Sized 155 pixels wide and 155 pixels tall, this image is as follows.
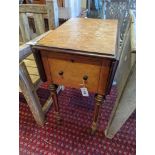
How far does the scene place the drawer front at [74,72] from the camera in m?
0.88

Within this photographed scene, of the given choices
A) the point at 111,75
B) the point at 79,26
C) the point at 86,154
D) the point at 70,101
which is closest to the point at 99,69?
the point at 111,75

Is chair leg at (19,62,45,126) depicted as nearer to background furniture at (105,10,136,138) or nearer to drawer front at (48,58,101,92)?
drawer front at (48,58,101,92)

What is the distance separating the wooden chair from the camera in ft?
3.49

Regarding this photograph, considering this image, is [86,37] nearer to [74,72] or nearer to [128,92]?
[74,72]

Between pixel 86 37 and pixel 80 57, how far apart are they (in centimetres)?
17

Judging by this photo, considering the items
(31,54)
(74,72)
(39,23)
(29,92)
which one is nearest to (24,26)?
(39,23)

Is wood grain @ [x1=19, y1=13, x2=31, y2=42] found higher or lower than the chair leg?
higher

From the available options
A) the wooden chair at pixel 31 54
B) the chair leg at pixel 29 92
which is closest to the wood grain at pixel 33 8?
the wooden chair at pixel 31 54

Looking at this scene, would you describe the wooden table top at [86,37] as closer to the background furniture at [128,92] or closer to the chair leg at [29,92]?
the background furniture at [128,92]

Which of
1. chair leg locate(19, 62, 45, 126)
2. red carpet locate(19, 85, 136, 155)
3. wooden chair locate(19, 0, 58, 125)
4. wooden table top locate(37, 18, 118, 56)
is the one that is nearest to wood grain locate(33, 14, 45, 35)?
wooden chair locate(19, 0, 58, 125)

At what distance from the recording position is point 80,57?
2.78 feet

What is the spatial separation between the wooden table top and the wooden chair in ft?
0.74

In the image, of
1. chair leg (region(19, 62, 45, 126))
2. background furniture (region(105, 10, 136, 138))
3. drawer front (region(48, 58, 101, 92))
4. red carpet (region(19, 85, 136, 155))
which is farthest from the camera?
red carpet (region(19, 85, 136, 155))

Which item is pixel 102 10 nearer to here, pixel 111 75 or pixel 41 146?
pixel 111 75
